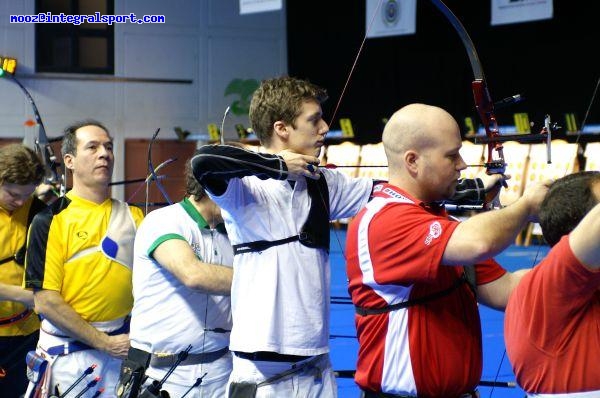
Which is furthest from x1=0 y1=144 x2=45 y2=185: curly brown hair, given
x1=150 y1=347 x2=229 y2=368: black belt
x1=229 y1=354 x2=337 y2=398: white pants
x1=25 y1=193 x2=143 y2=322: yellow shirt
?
x1=229 y1=354 x2=337 y2=398: white pants

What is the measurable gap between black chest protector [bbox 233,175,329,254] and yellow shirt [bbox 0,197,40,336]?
198 cm

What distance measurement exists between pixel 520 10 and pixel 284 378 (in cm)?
931

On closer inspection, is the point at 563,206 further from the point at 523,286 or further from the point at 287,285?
the point at 287,285

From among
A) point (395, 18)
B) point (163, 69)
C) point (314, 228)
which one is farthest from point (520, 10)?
point (163, 69)

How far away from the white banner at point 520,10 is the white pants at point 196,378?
8301 millimetres

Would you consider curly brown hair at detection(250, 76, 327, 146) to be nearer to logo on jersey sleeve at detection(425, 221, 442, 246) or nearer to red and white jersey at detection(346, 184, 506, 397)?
red and white jersey at detection(346, 184, 506, 397)

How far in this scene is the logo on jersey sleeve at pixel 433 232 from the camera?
7.50 feet

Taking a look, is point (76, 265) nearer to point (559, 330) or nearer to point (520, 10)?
point (559, 330)

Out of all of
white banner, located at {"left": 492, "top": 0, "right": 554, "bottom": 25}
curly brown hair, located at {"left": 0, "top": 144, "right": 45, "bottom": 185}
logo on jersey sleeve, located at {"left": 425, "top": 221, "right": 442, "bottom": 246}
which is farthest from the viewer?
white banner, located at {"left": 492, "top": 0, "right": 554, "bottom": 25}

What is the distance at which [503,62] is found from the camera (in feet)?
49.1

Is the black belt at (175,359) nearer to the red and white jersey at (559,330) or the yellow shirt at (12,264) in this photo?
the yellow shirt at (12,264)

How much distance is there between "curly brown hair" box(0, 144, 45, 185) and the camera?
4398mm

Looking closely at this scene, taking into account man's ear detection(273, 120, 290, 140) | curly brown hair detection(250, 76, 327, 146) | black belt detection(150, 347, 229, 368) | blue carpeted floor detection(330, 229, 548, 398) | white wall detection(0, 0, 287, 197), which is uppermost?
white wall detection(0, 0, 287, 197)

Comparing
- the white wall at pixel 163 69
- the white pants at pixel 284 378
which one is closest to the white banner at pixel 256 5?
the white wall at pixel 163 69
